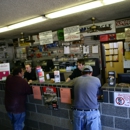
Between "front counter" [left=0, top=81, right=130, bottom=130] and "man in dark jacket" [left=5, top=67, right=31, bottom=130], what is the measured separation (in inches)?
11.3

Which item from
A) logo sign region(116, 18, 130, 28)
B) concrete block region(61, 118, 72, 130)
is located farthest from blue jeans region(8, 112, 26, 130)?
logo sign region(116, 18, 130, 28)

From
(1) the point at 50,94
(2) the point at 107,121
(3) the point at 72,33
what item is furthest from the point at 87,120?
(3) the point at 72,33

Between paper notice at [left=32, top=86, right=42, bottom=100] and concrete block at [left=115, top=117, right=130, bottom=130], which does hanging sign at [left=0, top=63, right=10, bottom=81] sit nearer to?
paper notice at [left=32, top=86, right=42, bottom=100]

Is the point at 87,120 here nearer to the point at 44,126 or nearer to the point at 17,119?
the point at 44,126

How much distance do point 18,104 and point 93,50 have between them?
3.79 m

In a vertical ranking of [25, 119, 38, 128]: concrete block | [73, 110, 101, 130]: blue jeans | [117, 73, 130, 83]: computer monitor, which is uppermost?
[117, 73, 130, 83]: computer monitor

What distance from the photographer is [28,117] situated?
10.6ft

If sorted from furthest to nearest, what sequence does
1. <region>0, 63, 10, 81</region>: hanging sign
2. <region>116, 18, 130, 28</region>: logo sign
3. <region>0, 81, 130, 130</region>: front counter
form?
1. <region>116, 18, 130, 28</region>: logo sign
2. <region>0, 63, 10, 81</region>: hanging sign
3. <region>0, 81, 130, 130</region>: front counter

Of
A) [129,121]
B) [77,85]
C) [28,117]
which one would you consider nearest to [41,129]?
[28,117]

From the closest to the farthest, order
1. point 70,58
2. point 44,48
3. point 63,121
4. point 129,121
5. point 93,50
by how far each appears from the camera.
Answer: point 129,121
point 63,121
point 93,50
point 70,58
point 44,48

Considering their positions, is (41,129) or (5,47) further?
(5,47)

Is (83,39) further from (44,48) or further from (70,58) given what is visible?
(44,48)

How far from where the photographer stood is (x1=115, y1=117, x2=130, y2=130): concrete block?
81.5 inches

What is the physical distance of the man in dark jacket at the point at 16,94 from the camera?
2662 millimetres
